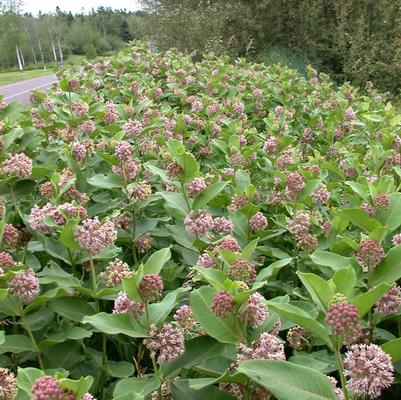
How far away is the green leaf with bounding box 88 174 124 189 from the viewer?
223 cm

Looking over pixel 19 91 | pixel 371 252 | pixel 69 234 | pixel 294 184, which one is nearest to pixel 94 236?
pixel 69 234

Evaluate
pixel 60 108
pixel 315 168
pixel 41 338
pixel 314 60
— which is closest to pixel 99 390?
pixel 41 338

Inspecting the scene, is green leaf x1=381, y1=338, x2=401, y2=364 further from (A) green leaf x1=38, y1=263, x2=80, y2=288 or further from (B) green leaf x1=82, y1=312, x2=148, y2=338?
(A) green leaf x1=38, y1=263, x2=80, y2=288

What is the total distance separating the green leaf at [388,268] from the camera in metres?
1.53

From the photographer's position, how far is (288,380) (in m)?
1.18

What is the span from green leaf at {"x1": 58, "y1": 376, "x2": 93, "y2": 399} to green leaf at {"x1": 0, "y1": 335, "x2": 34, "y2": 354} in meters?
0.62

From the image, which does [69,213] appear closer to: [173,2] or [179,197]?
[179,197]

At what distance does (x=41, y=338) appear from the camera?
1.73m

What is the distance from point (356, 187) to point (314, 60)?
14744 mm

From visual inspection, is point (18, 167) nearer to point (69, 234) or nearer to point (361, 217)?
point (69, 234)

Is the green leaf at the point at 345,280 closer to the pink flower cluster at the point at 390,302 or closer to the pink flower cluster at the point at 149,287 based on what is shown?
the pink flower cluster at the point at 390,302

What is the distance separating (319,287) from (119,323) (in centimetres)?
50

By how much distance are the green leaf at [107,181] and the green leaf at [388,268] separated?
3.59 feet

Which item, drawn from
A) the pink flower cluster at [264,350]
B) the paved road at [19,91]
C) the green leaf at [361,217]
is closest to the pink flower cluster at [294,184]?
the green leaf at [361,217]
